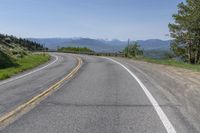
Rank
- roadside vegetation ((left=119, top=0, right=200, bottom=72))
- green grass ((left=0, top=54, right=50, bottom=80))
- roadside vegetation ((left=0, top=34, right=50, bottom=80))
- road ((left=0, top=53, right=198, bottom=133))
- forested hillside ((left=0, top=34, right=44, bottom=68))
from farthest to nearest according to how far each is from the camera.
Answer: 1. roadside vegetation ((left=119, top=0, right=200, bottom=72))
2. forested hillside ((left=0, top=34, right=44, bottom=68))
3. roadside vegetation ((left=0, top=34, right=50, bottom=80))
4. green grass ((left=0, top=54, right=50, bottom=80))
5. road ((left=0, top=53, right=198, bottom=133))

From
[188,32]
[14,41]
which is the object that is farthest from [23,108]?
[14,41]

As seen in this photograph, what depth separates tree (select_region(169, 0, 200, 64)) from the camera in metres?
A: 47.6

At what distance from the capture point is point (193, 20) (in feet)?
155

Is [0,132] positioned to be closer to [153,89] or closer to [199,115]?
[199,115]

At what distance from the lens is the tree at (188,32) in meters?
47.6

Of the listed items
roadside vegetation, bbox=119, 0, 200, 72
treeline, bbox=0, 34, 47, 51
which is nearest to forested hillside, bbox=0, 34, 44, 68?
treeline, bbox=0, 34, 47, 51

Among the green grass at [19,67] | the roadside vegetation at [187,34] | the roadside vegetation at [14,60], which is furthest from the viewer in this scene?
the roadside vegetation at [187,34]

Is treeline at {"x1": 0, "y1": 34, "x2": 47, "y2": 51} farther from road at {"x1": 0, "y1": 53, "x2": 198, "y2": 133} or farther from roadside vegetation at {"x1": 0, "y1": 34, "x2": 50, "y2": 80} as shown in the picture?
road at {"x1": 0, "y1": 53, "x2": 198, "y2": 133}

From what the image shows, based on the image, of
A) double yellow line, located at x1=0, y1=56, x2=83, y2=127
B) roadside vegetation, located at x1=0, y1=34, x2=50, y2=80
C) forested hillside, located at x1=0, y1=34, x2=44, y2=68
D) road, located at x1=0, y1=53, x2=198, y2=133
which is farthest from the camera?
forested hillside, located at x1=0, y1=34, x2=44, y2=68

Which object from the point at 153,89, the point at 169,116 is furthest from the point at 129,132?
the point at 153,89

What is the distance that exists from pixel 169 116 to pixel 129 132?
1.81m

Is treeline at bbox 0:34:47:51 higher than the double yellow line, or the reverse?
treeline at bbox 0:34:47:51

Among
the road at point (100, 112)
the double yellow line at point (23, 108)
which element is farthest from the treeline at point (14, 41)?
the road at point (100, 112)

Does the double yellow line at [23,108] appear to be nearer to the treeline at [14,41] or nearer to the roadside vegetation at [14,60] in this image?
the roadside vegetation at [14,60]
